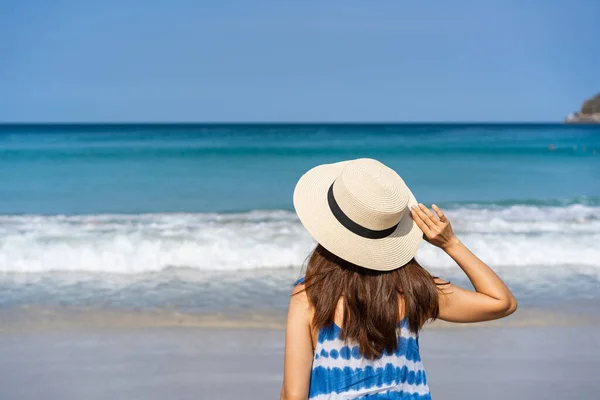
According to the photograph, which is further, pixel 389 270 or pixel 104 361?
pixel 104 361

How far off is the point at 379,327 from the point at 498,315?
1.13 feet

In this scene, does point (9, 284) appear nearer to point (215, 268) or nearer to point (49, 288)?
point (49, 288)

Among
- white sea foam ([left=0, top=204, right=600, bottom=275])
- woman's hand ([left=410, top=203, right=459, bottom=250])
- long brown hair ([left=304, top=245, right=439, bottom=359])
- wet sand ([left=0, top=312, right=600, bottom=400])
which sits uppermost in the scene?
white sea foam ([left=0, top=204, right=600, bottom=275])

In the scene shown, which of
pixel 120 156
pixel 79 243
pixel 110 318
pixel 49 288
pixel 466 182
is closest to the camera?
pixel 110 318

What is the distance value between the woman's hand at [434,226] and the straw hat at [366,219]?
33mm

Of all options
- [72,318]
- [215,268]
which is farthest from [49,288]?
→ [215,268]

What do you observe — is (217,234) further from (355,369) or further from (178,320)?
(355,369)

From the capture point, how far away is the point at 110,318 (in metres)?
5.50

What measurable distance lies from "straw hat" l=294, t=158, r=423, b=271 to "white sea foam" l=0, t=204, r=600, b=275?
5.93m

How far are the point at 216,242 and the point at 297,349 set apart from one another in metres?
7.17

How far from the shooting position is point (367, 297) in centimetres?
177

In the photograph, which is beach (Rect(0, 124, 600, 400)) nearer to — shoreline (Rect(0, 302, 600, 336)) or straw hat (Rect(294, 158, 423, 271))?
shoreline (Rect(0, 302, 600, 336))

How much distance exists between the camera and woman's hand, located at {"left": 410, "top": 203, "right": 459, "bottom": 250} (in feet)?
5.85
